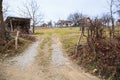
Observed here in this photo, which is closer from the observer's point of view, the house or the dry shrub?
the dry shrub

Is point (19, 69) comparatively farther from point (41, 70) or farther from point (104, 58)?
point (104, 58)

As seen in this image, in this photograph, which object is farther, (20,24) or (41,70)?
(20,24)

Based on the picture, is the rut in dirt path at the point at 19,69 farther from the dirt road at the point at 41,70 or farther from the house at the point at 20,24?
the house at the point at 20,24

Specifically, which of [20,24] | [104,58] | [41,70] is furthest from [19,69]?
[20,24]

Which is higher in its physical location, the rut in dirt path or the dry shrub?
the dry shrub

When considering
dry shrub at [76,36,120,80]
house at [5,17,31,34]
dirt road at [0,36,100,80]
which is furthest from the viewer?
house at [5,17,31,34]

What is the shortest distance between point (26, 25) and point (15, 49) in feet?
81.1

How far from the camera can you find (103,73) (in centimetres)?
1010

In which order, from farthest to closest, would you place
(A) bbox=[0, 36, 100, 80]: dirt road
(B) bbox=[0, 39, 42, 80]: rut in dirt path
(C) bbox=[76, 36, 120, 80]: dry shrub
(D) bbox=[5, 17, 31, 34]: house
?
(D) bbox=[5, 17, 31, 34]: house < (C) bbox=[76, 36, 120, 80]: dry shrub < (A) bbox=[0, 36, 100, 80]: dirt road < (B) bbox=[0, 39, 42, 80]: rut in dirt path

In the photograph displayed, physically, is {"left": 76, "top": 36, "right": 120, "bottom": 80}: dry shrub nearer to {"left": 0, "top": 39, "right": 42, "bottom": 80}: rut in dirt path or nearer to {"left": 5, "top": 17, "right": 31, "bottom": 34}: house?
{"left": 0, "top": 39, "right": 42, "bottom": 80}: rut in dirt path

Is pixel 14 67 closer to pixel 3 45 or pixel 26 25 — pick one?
pixel 3 45

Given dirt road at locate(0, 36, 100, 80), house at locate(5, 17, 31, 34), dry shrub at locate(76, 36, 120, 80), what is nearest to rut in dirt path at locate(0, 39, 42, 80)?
dirt road at locate(0, 36, 100, 80)

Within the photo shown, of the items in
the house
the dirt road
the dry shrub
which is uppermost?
the house

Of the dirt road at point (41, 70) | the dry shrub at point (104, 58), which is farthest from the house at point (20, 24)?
the dry shrub at point (104, 58)
